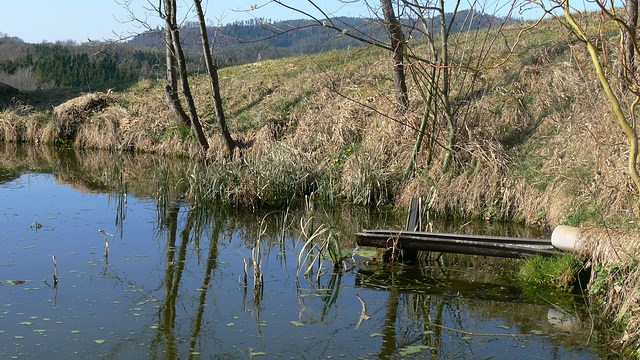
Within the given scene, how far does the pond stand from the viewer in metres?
4.43

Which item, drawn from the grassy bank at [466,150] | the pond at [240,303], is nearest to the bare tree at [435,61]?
the grassy bank at [466,150]

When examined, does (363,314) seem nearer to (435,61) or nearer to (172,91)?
(435,61)

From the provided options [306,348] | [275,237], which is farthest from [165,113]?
[306,348]

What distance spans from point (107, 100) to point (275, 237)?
12499 millimetres

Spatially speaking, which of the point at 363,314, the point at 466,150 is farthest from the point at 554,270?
the point at 466,150

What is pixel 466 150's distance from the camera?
9102mm

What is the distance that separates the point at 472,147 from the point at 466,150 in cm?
19

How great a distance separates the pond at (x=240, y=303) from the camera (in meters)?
4.43

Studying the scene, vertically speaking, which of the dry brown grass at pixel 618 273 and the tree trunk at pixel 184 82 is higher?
the tree trunk at pixel 184 82

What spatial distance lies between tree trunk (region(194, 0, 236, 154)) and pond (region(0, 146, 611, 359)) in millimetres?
5079

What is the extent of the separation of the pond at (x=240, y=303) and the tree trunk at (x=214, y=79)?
16.7 ft

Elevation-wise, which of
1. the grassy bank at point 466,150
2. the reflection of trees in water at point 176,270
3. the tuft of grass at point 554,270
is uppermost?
the grassy bank at point 466,150

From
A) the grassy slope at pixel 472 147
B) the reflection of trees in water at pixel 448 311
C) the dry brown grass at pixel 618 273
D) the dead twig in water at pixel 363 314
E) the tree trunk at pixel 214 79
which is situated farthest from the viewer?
the tree trunk at pixel 214 79

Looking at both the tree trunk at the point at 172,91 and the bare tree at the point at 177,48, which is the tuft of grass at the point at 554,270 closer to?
the bare tree at the point at 177,48
